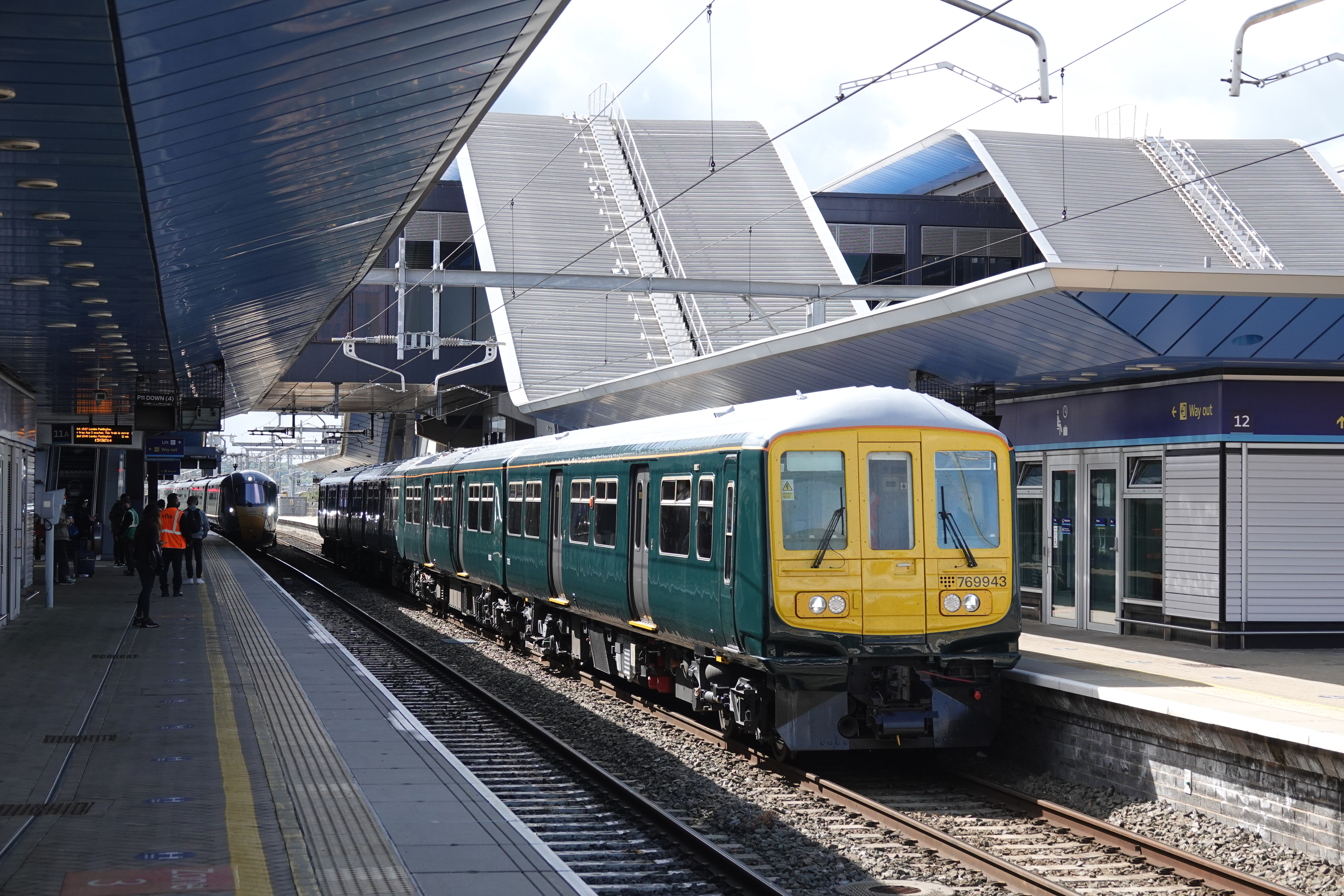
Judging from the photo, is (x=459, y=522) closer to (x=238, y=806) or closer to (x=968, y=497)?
(x=968, y=497)

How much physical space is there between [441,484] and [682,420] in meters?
11.3

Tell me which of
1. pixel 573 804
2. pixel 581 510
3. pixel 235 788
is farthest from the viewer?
pixel 581 510

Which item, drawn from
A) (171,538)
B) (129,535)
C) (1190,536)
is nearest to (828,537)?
(1190,536)

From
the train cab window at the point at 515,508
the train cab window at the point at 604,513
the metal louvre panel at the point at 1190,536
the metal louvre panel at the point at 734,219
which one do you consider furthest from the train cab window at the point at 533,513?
the metal louvre panel at the point at 734,219

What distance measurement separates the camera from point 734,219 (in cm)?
5294

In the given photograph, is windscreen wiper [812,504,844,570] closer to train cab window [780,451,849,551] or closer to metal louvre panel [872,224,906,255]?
train cab window [780,451,849,551]

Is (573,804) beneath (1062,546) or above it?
beneath

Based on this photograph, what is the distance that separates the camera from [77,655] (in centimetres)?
1571

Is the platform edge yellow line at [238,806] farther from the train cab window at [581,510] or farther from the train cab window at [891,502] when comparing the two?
the train cab window at [891,502]

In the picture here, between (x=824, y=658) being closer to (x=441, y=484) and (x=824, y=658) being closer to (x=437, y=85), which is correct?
(x=437, y=85)

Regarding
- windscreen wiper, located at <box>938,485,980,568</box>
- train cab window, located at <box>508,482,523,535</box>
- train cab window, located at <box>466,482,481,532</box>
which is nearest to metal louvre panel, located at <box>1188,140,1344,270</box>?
train cab window, located at <box>466,482,481,532</box>

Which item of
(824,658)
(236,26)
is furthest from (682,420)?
(236,26)

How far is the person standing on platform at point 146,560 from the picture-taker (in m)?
18.0

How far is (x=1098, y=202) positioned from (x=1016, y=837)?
4498 centimetres
